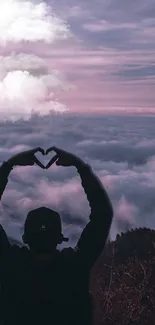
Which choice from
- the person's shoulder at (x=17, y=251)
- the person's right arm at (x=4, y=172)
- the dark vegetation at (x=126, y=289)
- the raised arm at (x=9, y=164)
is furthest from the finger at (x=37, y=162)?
the dark vegetation at (x=126, y=289)

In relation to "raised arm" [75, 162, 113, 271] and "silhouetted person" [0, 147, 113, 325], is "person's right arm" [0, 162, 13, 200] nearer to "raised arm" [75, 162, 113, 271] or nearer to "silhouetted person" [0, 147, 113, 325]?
"silhouetted person" [0, 147, 113, 325]

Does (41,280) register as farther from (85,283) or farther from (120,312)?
(120,312)

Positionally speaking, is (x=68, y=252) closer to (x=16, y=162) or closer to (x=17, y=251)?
(x=17, y=251)

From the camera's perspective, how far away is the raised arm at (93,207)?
3.23 m

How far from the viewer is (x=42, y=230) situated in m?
3.03

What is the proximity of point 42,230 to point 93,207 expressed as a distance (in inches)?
16.9

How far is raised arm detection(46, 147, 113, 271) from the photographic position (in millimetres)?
3232

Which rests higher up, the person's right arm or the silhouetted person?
the person's right arm

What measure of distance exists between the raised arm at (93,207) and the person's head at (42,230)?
0.20 metres

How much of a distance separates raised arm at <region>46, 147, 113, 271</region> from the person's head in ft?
0.67

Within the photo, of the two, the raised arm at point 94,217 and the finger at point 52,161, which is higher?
the finger at point 52,161

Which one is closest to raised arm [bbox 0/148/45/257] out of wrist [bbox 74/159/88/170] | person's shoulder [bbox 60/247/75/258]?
wrist [bbox 74/159/88/170]

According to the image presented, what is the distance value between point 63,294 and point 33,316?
228 mm

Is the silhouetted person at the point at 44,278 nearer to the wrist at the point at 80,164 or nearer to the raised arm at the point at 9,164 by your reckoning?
the raised arm at the point at 9,164
